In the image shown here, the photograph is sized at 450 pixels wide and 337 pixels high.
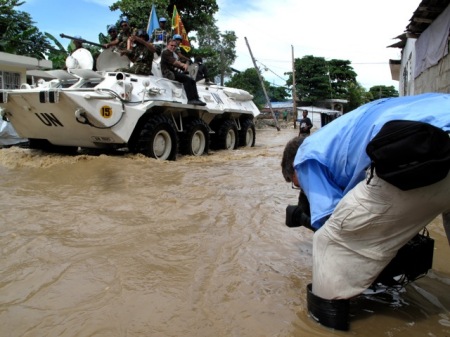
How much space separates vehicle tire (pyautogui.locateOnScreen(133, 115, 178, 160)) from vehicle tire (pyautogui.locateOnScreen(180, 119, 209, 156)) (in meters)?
0.84

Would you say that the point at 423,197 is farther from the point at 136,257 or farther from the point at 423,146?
the point at 136,257

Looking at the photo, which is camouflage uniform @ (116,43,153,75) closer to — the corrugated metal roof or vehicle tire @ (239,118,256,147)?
vehicle tire @ (239,118,256,147)

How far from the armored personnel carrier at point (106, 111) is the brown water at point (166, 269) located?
1.88 metres

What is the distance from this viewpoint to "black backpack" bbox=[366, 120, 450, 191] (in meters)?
1.84

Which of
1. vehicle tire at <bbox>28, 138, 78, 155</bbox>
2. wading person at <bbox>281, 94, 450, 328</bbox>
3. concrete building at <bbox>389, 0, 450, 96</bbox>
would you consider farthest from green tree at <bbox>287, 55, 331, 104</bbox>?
wading person at <bbox>281, 94, 450, 328</bbox>

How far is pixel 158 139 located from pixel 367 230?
703 cm

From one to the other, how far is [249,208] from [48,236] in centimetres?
218

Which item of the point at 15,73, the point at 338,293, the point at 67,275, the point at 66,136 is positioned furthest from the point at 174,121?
the point at 15,73

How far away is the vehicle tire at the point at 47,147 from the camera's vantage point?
9336mm

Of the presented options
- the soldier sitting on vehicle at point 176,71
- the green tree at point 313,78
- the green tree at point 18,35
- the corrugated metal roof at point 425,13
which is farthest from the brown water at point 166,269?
the green tree at point 313,78

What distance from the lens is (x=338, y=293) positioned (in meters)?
2.16

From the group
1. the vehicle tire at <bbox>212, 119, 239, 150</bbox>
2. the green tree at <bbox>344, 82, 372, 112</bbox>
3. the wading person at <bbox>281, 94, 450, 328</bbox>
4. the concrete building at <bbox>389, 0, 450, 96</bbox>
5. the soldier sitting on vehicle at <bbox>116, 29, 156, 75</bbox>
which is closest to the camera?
the wading person at <bbox>281, 94, 450, 328</bbox>

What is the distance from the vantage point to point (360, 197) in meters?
2.07

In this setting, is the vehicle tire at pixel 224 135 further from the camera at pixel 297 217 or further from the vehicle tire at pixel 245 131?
the camera at pixel 297 217
